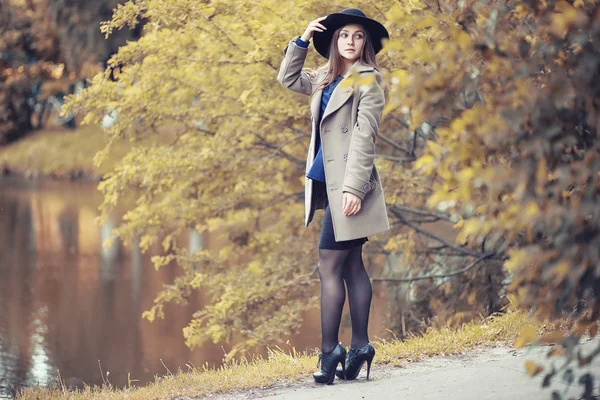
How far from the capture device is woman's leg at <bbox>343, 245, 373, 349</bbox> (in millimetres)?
4508

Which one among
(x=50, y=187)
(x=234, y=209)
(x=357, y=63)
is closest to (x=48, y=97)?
(x=50, y=187)

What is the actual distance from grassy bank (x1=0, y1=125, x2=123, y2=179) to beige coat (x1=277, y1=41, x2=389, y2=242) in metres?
28.2

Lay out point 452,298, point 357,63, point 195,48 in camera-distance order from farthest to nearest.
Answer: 1. point 452,298
2. point 195,48
3. point 357,63

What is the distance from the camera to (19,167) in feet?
113

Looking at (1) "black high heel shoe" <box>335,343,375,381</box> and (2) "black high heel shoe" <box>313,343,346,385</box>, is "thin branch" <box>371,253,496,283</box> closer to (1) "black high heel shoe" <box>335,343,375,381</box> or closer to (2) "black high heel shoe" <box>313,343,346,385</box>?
(1) "black high heel shoe" <box>335,343,375,381</box>

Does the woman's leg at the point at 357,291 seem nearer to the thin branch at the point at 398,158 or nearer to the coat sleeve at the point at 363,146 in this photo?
the coat sleeve at the point at 363,146

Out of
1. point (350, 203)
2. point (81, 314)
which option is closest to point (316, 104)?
point (350, 203)

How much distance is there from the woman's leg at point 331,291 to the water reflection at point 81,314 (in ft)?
12.5

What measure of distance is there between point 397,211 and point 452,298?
1.13 m

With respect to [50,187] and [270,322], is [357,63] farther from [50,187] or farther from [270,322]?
[50,187]

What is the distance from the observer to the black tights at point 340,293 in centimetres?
444

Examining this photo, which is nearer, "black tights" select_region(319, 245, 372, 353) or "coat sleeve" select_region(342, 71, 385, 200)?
"coat sleeve" select_region(342, 71, 385, 200)

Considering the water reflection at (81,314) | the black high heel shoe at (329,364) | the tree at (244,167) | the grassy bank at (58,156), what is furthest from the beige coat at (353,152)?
the grassy bank at (58,156)

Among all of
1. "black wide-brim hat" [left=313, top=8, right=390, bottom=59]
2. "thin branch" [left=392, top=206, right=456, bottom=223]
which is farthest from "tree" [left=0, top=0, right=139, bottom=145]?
"black wide-brim hat" [left=313, top=8, right=390, bottom=59]
